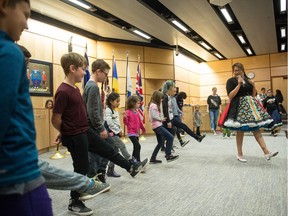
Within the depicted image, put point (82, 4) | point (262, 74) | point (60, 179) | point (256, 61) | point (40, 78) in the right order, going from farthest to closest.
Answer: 1. point (256, 61)
2. point (262, 74)
3. point (40, 78)
4. point (82, 4)
5. point (60, 179)

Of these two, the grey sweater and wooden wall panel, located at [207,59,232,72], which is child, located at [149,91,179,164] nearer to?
the grey sweater

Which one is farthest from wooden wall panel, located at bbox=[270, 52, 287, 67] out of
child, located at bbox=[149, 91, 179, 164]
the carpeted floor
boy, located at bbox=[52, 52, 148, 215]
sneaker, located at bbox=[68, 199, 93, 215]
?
sneaker, located at bbox=[68, 199, 93, 215]

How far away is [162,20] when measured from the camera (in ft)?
22.8

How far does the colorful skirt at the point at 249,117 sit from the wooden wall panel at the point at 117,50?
5481 millimetres

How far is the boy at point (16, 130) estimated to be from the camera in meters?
0.66

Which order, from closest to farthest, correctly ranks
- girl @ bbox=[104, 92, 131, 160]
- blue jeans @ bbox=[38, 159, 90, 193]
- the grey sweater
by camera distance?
blue jeans @ bbox=[38, 159, 90, 193]
the grey sweater
girl @ bbox=[104, 92, 131, 160]

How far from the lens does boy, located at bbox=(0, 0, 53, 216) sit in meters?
0.66

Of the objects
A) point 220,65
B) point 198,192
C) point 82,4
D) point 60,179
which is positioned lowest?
point 198,192

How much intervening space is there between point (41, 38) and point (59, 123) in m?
5.02

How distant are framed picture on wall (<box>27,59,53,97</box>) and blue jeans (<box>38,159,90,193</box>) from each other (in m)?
4.88

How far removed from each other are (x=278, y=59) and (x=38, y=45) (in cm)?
1026

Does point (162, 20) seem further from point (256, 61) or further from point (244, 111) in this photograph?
point (256, 61)

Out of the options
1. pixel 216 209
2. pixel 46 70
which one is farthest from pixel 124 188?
pixel 46 70

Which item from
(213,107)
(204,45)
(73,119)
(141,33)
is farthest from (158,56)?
(73,119)
